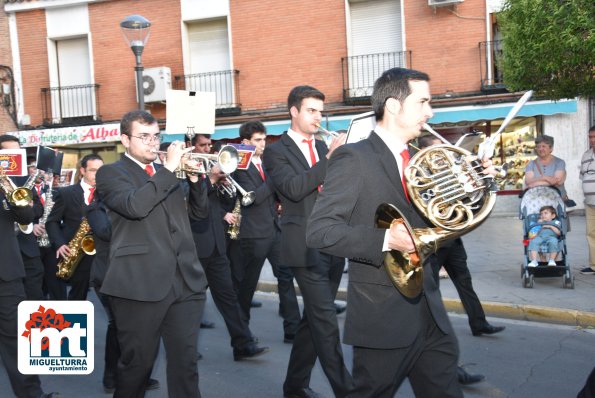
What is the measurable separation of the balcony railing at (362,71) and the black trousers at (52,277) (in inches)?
446

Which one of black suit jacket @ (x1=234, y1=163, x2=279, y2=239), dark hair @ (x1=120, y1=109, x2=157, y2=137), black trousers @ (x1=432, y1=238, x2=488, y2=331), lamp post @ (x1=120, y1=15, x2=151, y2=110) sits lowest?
black trousers @ (x1=432, y1=238, x2=488, y2=331)

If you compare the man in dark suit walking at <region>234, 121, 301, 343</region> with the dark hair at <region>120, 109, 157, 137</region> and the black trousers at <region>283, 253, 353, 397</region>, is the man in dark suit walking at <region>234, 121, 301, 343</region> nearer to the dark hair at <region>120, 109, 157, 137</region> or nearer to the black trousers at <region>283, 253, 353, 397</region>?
the black trousers at <region>283, 253, 353, 397</region>

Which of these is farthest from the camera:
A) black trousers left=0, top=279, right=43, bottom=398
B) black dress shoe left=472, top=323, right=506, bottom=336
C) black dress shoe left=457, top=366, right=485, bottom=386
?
black dress shoe left=472, top=323, right=506, bottom=336

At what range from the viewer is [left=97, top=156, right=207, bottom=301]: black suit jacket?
3980 mm

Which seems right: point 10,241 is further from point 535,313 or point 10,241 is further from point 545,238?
point 545,238

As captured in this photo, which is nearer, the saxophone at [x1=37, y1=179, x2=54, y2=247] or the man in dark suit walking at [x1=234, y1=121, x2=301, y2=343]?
the man in dark suit walking at [x1=234, y1=121, x2=301, y2=343]

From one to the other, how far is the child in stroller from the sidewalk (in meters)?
0.38

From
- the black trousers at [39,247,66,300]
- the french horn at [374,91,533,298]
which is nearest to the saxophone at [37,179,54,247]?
the black trousers at [39,247,66,300]

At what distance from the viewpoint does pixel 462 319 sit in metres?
7.54

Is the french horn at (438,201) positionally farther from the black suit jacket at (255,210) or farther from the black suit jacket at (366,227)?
the black suit jacket at (255,210)

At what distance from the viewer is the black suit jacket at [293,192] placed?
462 centimetres

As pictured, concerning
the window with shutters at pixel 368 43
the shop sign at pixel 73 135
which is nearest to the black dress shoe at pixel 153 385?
the window with shutters at pixel 368 43

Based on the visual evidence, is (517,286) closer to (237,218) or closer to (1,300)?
(237,218)

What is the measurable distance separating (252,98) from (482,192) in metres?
16.7
